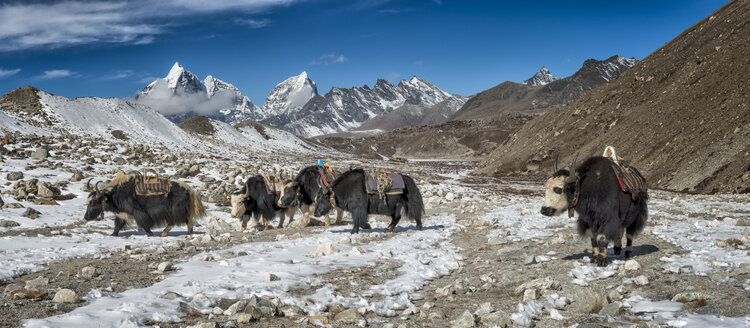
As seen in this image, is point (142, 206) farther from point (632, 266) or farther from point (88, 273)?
point (632, 266)

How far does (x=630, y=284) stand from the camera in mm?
4844

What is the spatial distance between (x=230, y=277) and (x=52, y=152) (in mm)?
18449

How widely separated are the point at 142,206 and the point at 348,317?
8145mm

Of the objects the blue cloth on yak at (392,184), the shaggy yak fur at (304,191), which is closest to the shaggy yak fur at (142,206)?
the shaggy yak fur at (304,191)

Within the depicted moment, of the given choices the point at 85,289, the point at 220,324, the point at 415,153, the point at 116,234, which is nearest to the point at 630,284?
the point at 220,324

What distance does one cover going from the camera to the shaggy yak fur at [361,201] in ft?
34.7

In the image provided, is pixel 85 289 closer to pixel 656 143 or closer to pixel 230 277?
pixel 230 277

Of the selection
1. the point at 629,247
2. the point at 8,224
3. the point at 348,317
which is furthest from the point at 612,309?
the point at 8,224

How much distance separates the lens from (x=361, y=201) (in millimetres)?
10562

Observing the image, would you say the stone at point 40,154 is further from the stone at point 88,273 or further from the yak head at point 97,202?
the stone at point 88,273

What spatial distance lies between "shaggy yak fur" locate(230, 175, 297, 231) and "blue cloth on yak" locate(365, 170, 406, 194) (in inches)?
99.1

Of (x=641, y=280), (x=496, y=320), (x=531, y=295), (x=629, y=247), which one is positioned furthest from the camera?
(x=629, y=247)

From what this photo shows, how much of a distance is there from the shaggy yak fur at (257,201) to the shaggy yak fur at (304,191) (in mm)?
388

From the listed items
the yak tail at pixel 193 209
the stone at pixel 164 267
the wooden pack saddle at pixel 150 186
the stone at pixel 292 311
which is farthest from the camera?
the yak tail at pixel 193 209
